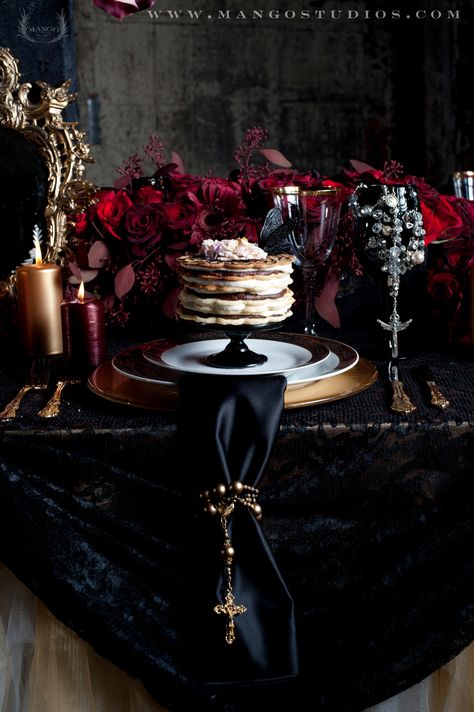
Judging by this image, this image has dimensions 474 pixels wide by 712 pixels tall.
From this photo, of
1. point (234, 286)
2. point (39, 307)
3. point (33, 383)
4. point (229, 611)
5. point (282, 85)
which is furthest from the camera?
point (282, 85)

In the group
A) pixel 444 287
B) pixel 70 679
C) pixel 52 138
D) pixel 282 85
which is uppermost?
pixel 282 85

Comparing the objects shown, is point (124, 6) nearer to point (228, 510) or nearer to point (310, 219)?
point (310, 219)

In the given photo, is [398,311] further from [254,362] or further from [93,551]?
[93,551]

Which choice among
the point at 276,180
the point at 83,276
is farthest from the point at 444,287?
the point at 83,276

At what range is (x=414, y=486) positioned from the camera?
1.07 metres

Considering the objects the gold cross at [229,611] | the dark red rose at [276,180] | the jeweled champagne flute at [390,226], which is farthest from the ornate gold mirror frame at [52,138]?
the gold cross at [229,611]

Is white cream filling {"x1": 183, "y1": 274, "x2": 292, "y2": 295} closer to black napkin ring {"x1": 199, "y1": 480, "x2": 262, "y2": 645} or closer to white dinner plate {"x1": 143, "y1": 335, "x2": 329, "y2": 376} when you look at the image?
white dinner plate {"x1": 143, "y1": 335, "x2": 329, "y2": 376}

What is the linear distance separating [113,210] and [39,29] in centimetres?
45

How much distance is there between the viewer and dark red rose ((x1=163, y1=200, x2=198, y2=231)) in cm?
146

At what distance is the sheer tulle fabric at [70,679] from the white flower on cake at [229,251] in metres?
0.58

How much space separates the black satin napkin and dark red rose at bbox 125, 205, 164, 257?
515 mm

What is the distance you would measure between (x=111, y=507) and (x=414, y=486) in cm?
43

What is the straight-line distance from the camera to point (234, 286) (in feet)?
3.63

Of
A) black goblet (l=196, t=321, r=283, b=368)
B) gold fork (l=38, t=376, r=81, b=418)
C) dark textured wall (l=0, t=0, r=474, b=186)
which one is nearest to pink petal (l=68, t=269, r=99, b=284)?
gold fork (l=38, t=376, r=81, b=418)
